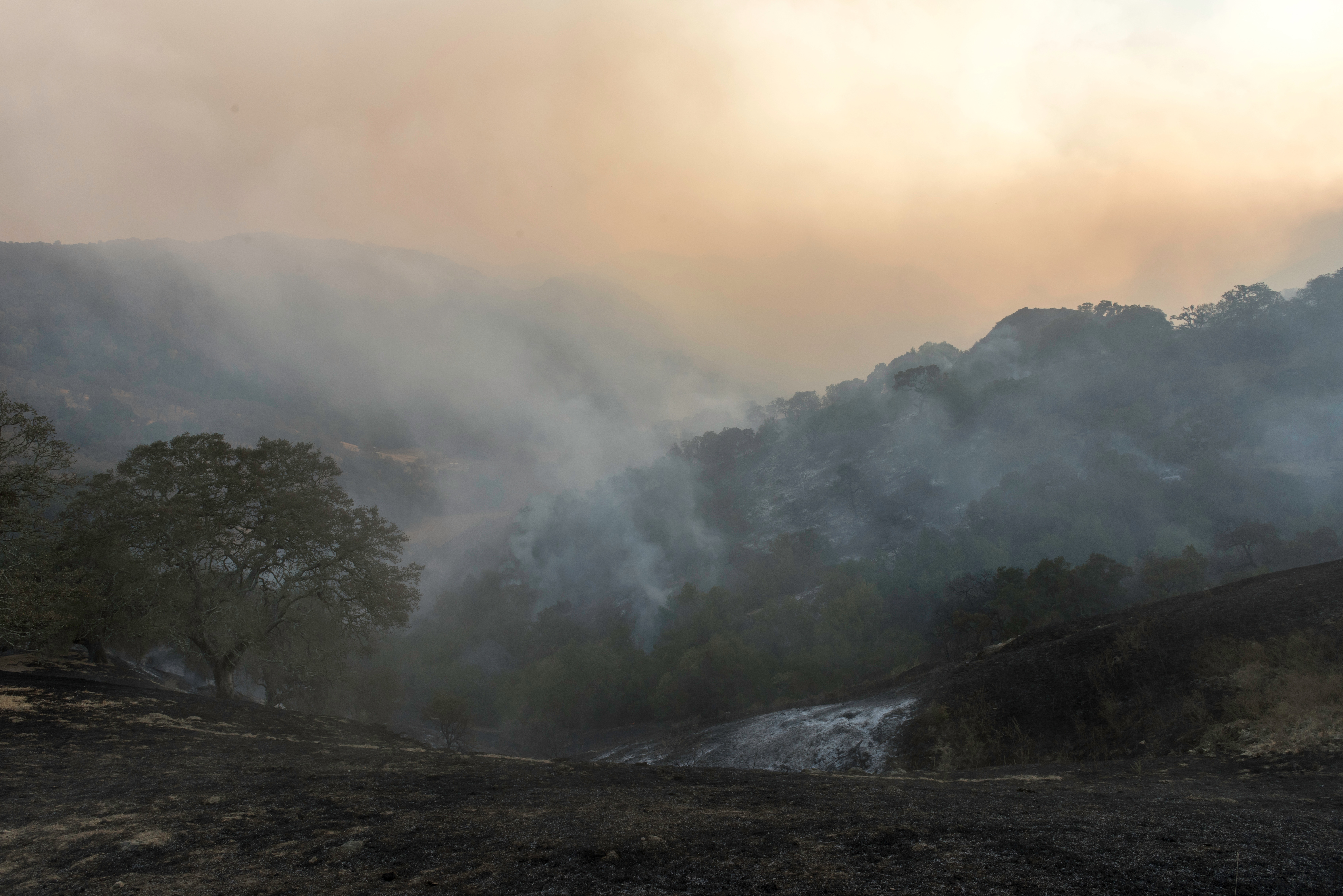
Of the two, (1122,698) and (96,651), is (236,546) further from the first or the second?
(1122,698)

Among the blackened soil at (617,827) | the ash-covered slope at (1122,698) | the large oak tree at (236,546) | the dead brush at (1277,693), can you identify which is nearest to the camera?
the blackened soil at (617,827)

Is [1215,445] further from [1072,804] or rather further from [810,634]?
[1072,804]

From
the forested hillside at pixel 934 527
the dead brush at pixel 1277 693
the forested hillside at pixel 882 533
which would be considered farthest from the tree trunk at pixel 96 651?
the forested hillside at pixel 934 527

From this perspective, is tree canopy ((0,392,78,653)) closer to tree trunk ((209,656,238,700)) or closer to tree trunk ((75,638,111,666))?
tree trunk ((209,656,238,700))

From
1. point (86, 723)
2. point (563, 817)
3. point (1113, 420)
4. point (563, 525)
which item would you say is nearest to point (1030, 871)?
point (563, 817)

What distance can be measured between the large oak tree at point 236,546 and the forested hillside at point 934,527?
43.2 meters

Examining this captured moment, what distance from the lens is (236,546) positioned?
30.3m

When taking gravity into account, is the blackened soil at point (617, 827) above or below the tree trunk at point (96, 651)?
below

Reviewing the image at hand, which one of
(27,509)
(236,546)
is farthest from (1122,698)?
(27,509)

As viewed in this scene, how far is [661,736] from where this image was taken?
53312 millimetres

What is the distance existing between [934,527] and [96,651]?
11010 cm

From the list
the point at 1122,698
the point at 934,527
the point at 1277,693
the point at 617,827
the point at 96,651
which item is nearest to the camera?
the point at 617,827

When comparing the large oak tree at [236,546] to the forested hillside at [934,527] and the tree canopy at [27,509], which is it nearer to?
the tree canopy at [27,509]

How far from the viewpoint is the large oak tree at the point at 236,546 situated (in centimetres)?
2803
